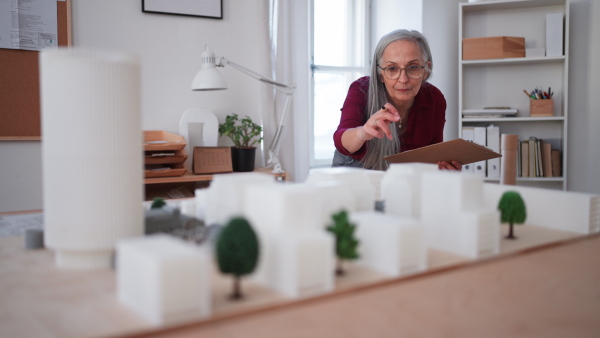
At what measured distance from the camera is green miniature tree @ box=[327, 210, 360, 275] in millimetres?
850

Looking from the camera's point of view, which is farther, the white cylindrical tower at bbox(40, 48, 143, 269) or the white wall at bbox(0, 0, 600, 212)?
the white wall at bbox(0, 0, 600, 212)

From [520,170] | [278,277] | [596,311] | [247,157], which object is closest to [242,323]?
[278,277]

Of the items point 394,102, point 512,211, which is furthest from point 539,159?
point 512,211

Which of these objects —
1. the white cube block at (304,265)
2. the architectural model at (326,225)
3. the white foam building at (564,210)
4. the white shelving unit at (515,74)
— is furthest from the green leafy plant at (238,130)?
the white cube block at (304,265)

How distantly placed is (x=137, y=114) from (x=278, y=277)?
0.38 meters

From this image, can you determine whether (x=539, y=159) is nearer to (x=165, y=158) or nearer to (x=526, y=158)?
(x=526, y=158)

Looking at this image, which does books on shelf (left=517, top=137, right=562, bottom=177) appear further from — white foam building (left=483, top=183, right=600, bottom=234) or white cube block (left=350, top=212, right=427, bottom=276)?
white cube block (left=350, top=212, right=427, bottom=276)

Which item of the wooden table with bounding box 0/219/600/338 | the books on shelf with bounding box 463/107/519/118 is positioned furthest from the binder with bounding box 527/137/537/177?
the wooden table with bounding box 0/219/600/338

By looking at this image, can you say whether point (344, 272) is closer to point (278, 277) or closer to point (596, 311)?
point (278, 277)

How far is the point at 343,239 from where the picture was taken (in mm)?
855

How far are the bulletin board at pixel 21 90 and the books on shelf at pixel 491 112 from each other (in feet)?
9.16

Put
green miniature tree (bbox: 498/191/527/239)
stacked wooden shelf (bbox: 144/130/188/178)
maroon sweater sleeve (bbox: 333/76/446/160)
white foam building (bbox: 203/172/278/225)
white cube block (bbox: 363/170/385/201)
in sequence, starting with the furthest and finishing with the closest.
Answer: stacked wooden shelf (bbox: 144/130/188/178) → maroon sweater sleeve (bbox: 333/76/446/160) → white cube block (bbox: 363/170/385/201) → green miniature tree (bbox: 498/191/527/239) → white foam building (bbox: 203/172/278/225)

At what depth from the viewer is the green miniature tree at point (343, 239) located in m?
0.85

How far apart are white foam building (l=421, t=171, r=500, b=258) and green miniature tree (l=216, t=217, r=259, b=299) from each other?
17.0 inches
